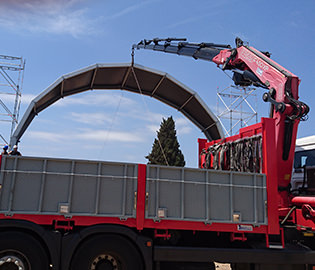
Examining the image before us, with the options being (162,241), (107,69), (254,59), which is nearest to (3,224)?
(162,241)

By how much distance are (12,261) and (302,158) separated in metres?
7.44

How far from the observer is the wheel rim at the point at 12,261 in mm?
5564

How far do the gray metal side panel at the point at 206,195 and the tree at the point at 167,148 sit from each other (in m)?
31.3

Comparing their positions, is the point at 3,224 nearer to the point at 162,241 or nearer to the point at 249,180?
the point at 162,241

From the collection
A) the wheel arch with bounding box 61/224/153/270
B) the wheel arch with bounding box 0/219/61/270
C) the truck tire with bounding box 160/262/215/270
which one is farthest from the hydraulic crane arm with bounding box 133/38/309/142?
the wheel arch with bounding box 0/219/61/270

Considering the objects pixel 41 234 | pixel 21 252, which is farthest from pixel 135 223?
pixel 21 252

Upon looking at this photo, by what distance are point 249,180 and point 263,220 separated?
34.7 inches

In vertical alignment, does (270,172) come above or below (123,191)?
above

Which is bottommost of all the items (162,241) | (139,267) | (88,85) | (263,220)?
(139,267)

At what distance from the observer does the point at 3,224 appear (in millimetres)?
5660

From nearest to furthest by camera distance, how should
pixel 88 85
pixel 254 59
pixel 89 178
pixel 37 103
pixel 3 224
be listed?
pixel 3 224 → pixel 89 178 → pixel 254 59 → pixel 37 103 → pixel 88 85

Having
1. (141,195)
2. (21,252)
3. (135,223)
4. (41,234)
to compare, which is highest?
(141,195)

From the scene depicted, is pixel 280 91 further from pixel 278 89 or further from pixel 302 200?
pixel 302 200

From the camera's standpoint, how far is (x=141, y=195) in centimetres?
615
